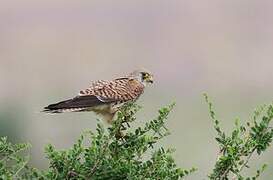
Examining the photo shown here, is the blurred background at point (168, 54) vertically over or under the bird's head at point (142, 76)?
over

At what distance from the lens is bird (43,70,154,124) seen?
8125mm

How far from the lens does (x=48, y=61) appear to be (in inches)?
3263

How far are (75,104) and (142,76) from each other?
1523 millimetres

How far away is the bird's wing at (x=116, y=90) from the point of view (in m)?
8.63

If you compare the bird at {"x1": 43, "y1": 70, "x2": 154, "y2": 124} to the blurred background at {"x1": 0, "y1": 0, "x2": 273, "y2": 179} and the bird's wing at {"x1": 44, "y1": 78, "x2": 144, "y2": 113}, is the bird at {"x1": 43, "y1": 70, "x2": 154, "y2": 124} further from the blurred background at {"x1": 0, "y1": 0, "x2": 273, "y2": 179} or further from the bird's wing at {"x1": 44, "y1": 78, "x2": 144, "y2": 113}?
the blurred background at {"x1": 0, "y1": 0, "x2": 273, "y2": 179}

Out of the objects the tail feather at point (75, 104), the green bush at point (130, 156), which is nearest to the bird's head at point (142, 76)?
the tail feather at point (75, 104)

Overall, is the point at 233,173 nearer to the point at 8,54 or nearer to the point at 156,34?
the point at 8,54

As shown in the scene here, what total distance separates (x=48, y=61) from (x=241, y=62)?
13.7m

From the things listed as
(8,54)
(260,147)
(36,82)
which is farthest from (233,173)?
(8,54)

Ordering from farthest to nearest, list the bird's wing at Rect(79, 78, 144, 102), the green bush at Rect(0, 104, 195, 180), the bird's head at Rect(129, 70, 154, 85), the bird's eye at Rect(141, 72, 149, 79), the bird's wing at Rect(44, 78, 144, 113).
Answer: the bird's eye at Rect(141, 72, 149, 79) < the bird's head at Rect(129, 70, 154, 85) < the bird's wing at Rect(79, 78, 144, 102) < the bird's wing at Rect(44, 78, 144, 113) < the green bush at Rect(0, 104, 195, 180)

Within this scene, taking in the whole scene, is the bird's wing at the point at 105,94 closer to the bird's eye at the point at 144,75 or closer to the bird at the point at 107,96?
the bird at the point at 107,96

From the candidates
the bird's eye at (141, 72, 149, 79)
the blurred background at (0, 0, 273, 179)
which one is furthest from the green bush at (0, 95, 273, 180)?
the blurred background at (0, 0, 273, 179)

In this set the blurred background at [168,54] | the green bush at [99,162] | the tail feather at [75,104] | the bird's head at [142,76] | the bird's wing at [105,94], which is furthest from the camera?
the blurred background at [168,54]

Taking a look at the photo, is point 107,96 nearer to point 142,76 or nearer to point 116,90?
point 116,90
